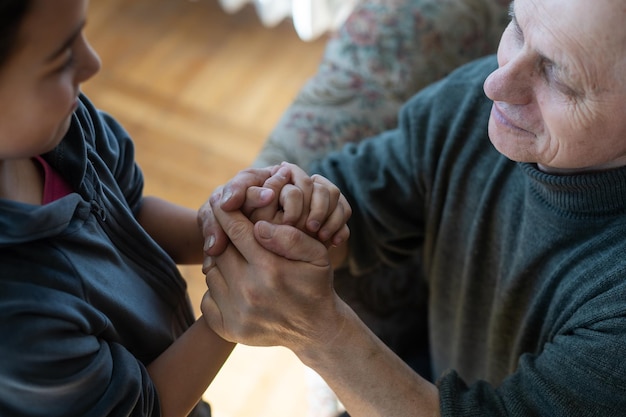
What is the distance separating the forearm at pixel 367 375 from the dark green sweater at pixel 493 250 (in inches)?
1.8

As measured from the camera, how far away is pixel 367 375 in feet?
3.22

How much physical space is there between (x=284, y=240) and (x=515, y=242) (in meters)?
0.40

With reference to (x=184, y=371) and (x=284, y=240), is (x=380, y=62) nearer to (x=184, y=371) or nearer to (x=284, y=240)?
(x=284, y=240)

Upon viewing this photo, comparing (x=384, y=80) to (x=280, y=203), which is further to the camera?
(x=384, y=80)

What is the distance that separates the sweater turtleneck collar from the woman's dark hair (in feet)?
2.26

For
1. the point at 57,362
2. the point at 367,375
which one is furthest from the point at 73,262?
the point at 367,375

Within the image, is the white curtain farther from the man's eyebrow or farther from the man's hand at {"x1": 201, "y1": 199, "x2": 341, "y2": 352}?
the man's eyebrow

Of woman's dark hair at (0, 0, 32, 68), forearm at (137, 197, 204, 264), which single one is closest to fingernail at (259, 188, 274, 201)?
forearm at (137, 197, 204, 264)

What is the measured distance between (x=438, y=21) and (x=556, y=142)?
1.98 ft

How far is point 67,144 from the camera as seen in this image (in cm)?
76

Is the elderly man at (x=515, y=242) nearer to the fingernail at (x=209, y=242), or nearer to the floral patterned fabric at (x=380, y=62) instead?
the fingernail at (x=209, y=242)

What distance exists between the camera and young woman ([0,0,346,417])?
0.61 meters

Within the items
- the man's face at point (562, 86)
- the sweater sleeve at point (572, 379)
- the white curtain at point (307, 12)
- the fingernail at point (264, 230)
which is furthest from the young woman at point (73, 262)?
the white curtain at point (307, 12)

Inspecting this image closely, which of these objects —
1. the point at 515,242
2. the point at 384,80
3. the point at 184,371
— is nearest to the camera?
the point at 184,371
